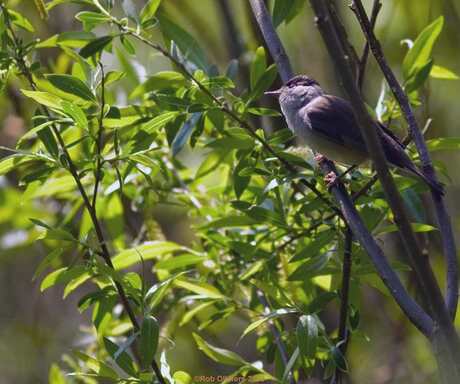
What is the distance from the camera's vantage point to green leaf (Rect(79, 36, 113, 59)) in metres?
2.39

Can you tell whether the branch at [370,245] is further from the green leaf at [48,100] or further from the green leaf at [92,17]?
the green leaf at [48,100]

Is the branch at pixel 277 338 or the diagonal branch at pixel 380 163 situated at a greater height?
the diagonal branch at pixel 380 163

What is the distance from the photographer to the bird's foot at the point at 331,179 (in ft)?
8.27

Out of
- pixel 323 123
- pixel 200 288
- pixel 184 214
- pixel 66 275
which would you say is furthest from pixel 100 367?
pixel 184 214

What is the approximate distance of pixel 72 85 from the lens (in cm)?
245

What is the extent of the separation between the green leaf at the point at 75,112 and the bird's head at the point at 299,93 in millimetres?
1016

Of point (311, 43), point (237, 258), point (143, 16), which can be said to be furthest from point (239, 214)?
point (311, 43)

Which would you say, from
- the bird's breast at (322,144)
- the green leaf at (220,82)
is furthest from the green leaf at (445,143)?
the green leaf at (220,82)

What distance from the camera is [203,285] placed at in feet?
8.92

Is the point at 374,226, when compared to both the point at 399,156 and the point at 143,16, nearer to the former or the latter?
the point at 399,156

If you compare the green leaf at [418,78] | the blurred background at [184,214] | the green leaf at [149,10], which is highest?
the green leaf at [149,10]

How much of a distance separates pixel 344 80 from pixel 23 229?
8.06 ft

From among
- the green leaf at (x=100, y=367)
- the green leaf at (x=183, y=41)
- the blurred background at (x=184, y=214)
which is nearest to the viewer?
the green leaf at (x=100, y=367)

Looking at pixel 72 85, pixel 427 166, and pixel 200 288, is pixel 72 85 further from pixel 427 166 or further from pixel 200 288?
pixel 427 166
